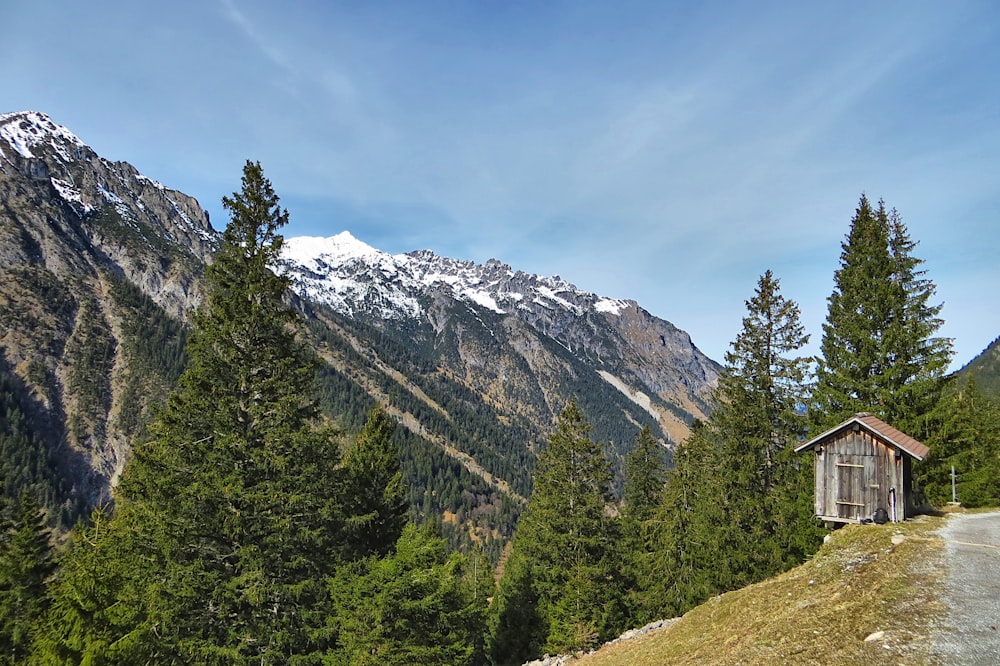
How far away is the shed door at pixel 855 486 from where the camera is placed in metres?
21.7

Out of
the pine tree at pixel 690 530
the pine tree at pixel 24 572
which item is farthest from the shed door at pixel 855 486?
the pine tree at pixel 24 572

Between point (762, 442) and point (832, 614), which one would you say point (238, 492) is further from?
point (762, 442)

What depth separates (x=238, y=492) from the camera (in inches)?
601

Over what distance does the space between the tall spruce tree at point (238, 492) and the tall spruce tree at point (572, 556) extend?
564 inches

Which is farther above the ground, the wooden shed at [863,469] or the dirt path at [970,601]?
the wooden shed at [863,469]

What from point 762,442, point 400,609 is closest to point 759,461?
point 762,442

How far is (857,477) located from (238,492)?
79.2 feet

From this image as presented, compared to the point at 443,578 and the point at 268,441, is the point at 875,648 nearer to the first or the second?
the point at 443,578

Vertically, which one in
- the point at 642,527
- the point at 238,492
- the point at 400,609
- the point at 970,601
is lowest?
the point at 400,609

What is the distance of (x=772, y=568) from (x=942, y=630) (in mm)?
18082

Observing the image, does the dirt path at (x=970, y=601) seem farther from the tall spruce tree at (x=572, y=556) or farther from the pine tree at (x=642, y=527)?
the pine tree at (x=642, y=527)

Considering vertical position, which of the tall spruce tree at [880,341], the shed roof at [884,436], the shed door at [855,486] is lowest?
the shed door at [855,486]

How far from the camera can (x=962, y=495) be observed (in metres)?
26.2

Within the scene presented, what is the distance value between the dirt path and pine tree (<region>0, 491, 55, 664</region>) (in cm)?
3153
